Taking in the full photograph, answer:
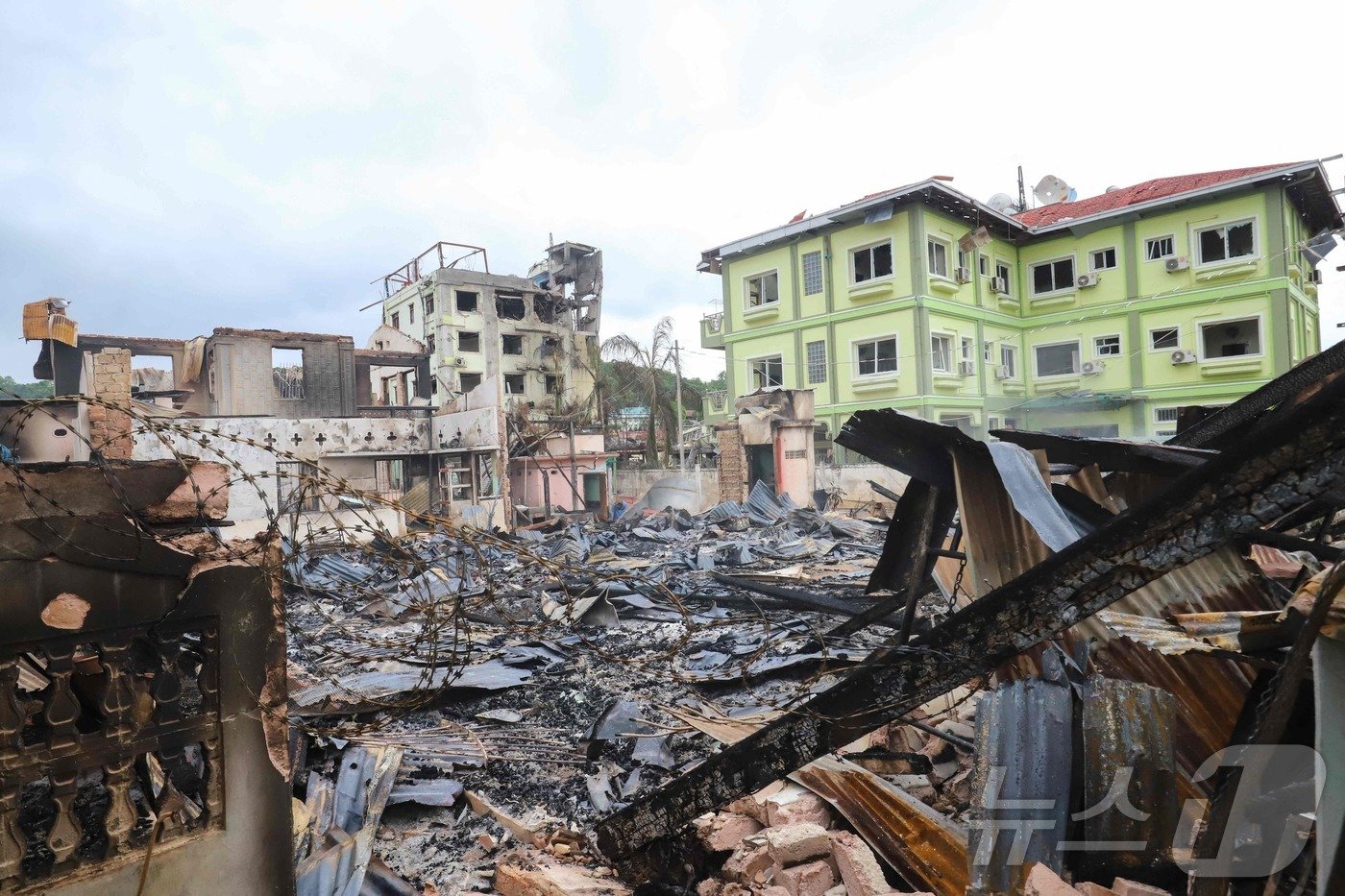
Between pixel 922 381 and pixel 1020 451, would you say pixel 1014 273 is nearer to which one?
pixel 922 381

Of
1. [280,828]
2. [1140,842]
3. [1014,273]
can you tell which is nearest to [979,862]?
[1140,842]

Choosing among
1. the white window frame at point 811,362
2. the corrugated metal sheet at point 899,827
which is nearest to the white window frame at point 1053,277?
the white window frame at point 811,362

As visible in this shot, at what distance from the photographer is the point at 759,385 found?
2698cm

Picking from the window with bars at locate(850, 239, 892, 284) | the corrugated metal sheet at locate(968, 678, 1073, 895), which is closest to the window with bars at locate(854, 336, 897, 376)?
the window with bars at locate(850, 239, 892, 284)

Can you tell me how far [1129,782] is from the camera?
286 cm

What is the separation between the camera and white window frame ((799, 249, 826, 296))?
24.8 meters

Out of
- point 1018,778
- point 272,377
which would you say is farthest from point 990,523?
point 272,377

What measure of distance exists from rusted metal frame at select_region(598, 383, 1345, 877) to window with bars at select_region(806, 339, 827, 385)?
74.4 feet

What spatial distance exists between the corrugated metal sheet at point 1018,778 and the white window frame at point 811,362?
22.2 meters

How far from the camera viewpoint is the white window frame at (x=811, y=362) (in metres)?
25.0

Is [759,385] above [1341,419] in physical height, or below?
above

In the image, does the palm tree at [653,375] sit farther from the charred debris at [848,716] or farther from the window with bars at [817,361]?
the charred debris at [848,716]

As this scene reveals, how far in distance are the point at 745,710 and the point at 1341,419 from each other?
4.76 meters

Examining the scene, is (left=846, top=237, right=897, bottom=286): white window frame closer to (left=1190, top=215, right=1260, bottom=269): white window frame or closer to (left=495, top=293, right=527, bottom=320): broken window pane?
(left=1190, top=215, right=1260, bottom=269): white window frame
